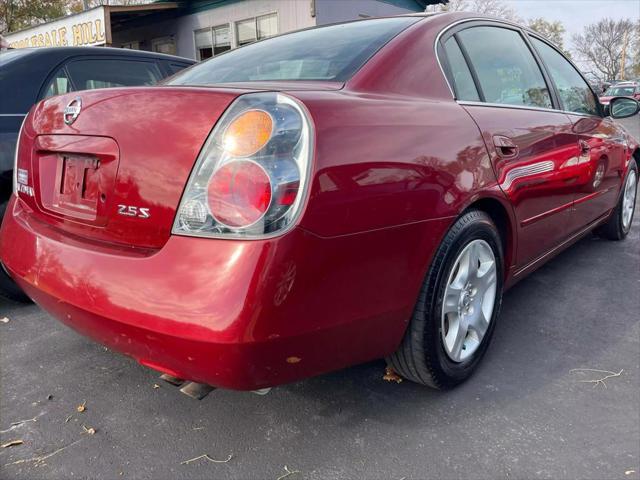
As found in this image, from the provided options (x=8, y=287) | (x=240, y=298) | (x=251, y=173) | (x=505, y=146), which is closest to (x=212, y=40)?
(x=8, y=287)

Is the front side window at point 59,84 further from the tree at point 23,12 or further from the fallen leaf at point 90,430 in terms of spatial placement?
the tree at point 23,12

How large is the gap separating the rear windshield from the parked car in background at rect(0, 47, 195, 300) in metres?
1.09


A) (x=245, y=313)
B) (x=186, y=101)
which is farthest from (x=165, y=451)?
(x=186, y=101)

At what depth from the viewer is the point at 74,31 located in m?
14.0

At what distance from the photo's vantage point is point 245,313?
1369mm

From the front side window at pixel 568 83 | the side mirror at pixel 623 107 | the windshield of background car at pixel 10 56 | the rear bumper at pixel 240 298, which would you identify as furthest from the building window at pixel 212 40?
the rear bumper at pixel 240 298

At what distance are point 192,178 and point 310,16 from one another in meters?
11.9

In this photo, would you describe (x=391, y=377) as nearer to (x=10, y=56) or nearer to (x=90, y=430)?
(x=90, y=430)

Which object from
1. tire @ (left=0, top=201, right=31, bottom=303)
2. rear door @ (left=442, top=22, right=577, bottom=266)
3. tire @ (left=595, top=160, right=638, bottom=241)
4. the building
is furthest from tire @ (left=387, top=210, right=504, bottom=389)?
the building

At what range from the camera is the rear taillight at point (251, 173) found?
4.59 feet

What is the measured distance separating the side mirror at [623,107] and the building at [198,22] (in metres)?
9.02

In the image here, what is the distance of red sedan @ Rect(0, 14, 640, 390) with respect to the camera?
1.41 meters

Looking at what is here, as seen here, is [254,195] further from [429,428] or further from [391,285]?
[429,428]

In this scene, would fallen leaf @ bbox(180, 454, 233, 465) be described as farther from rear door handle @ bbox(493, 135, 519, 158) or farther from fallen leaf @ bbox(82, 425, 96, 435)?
rear door handle @ bbox(493, 135, 519, 158)
